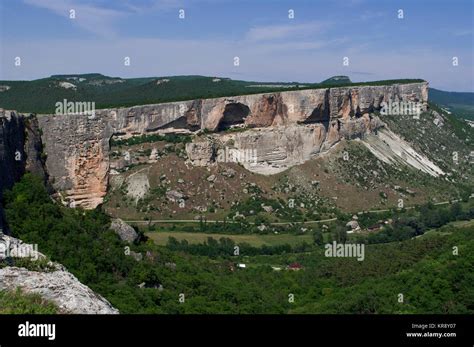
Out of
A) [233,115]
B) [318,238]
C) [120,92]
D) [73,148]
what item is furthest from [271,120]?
[73,148]

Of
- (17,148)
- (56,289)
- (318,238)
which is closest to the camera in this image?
(56,289)

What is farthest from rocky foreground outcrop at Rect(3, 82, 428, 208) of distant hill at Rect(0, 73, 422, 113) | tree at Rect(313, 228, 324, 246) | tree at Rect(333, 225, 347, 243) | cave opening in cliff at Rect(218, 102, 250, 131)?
tree at Rect(313, 228, 324, 246)

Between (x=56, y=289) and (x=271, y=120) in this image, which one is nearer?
(x=56, y=289)

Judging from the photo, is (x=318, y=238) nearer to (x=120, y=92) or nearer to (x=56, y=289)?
(x=56, y=289)

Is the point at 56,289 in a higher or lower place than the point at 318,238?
higher
